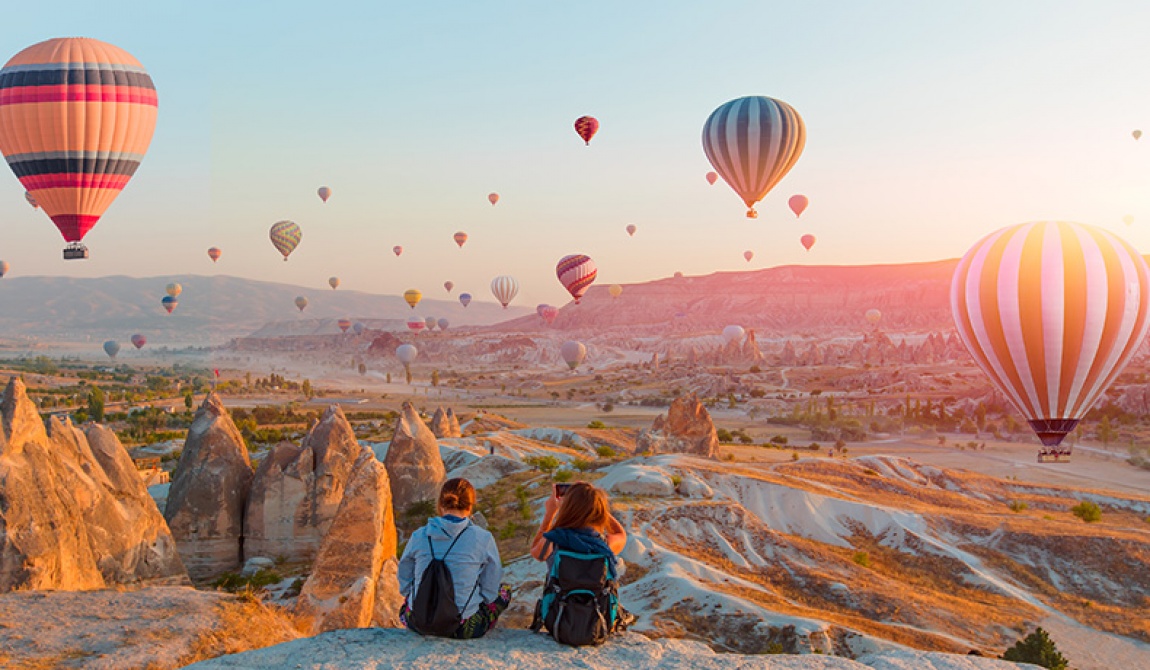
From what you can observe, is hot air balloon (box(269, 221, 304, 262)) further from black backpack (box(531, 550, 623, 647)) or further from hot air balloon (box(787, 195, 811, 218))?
black backpack (box(531, 550, 623, 647))

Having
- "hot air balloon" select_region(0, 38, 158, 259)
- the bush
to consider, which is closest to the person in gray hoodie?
the bush

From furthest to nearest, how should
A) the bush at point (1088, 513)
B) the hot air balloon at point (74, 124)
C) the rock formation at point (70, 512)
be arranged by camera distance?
the hot air balloon at point (74, 124), the bush at point (1088, 513), the rock formation at point (70, 512)

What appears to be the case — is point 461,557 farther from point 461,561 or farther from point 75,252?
point 75,252

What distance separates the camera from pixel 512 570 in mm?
20031

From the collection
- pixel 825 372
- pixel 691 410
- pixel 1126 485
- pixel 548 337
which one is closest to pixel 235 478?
pixel 691 410

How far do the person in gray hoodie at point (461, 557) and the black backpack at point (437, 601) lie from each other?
2cm

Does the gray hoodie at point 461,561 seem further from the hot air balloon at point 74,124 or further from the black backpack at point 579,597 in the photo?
the hot air balloon at point 74,124

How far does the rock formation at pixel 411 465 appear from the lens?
977 inches

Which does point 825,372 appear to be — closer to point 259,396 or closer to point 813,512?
point 259,396

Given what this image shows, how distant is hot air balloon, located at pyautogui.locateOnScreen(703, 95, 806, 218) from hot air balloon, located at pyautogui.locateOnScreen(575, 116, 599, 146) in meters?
20.2

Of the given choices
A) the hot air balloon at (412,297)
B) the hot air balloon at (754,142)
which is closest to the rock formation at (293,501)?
the hot air balloon at (754,142)

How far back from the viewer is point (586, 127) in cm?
6406

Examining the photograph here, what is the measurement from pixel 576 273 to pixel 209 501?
66716mm

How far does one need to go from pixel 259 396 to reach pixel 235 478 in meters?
71.4
